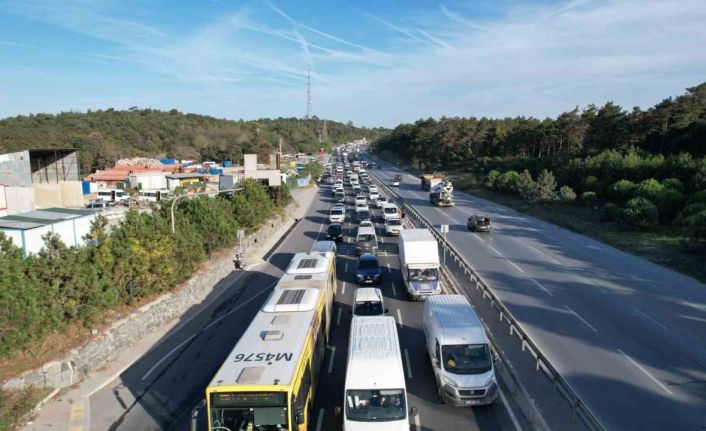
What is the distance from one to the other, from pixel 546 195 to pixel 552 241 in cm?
1717

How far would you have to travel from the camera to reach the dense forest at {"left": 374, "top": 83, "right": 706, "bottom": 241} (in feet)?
127

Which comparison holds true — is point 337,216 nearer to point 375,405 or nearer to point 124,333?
point 124,333

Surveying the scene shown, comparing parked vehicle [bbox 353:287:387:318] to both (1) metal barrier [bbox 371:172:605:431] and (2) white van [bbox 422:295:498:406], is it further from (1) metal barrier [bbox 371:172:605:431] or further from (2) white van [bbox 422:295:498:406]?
(1) metal barrier [bbox 371:172:605:431]

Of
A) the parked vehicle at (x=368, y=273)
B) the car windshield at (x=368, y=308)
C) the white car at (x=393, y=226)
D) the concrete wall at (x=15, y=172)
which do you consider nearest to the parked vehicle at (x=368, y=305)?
the car windshield at (x=368, y=308)

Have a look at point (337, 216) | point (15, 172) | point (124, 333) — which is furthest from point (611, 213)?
point (15, 172)

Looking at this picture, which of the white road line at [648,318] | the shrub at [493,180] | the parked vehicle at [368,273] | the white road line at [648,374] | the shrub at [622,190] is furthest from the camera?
the shrub at [493,180]

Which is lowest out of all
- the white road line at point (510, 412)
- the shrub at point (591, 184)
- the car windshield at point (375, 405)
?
the white road line at point (510, 412)

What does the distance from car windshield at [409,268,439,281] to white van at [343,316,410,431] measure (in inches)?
384

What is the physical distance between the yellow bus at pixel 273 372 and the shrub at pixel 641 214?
31480 millimetres

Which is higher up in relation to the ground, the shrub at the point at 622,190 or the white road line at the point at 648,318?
the shrub at the point at 622,190

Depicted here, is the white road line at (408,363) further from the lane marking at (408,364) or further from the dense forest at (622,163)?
the dense forest at (622,163)

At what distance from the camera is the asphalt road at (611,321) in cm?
1273

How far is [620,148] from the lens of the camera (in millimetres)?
58500

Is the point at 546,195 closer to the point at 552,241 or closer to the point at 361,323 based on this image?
the point at 552,241
